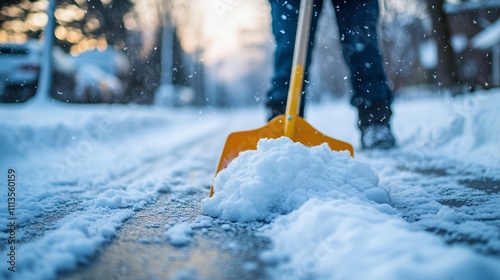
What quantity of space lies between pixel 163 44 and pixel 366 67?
1432 centimetres

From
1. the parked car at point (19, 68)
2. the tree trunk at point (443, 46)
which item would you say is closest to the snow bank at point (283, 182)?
the tree trunk at point (443, 46)

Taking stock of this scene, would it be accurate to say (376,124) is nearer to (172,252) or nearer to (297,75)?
(297,75)

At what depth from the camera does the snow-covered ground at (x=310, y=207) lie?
2.19 feet

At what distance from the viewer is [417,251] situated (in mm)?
651

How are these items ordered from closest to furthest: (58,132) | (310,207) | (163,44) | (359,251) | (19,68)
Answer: (359,251), (310,207), (58,132), (19,68), (163,44)

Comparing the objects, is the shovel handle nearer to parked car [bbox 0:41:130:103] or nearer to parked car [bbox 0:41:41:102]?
parked car [bbox 0:41:130:103]

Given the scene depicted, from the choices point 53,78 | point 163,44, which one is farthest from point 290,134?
point 163,44

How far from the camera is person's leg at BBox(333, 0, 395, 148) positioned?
2.20 m

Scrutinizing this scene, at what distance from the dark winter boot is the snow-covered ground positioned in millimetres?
138

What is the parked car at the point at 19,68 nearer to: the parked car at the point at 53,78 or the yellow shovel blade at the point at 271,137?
the parked car at the point at 53,78

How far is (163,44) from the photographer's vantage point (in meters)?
15.3

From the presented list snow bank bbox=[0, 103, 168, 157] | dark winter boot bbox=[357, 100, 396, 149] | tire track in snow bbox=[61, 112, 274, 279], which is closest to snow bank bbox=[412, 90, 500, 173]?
dark winter boot bbox=[357, 100, 396, 149]

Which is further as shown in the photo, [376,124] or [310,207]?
[376,124]

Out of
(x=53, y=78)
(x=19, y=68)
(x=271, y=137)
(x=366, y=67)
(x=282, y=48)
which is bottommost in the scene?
(x=271, y=137)
